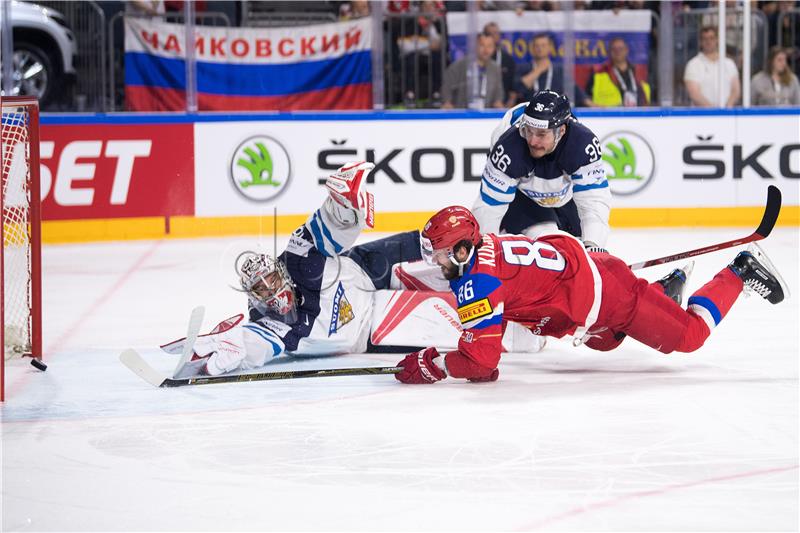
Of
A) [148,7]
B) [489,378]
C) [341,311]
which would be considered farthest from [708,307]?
[148,7]

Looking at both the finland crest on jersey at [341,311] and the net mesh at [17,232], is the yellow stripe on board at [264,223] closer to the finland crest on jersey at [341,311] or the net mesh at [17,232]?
the net mesh at [17,232]

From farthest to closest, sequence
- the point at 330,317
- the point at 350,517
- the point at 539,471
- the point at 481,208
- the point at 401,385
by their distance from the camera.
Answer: the point at 481,208
the point at 330,317
the point at 401,385
the point at 539,471
the point at 350,517

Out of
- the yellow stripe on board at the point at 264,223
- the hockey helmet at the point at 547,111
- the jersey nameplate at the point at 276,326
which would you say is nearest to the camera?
the jersey nameplate at the point at 276,326

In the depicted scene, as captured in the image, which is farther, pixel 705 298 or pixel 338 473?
pixel 705 298

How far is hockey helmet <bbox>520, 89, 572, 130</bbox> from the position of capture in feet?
17.5

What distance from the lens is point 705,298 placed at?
5098mm

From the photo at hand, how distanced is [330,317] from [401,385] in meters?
0.55

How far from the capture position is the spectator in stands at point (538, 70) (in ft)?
32.1

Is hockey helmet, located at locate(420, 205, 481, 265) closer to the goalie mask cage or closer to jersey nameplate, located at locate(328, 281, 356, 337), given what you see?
jersey nameplate, located at locate(328, 281, 356, 337)

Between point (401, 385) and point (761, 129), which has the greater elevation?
point (761, 129)

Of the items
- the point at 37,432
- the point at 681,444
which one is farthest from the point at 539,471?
the point at 37,432

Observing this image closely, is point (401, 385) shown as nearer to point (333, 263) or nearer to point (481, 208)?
point (333, 263)

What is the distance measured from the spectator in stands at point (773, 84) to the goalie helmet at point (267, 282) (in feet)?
20.3

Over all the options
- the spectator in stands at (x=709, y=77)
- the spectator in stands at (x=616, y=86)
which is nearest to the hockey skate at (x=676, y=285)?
the spectator in stands at (x=616, y=86)
